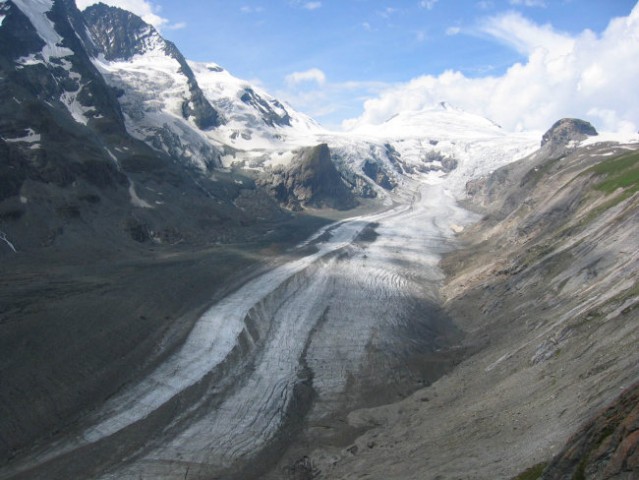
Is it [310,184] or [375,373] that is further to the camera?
[310,184]

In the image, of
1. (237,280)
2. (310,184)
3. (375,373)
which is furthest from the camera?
(310,184)

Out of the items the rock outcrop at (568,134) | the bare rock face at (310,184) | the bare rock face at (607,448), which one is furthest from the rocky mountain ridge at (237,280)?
the rock outcrop at (568,134)

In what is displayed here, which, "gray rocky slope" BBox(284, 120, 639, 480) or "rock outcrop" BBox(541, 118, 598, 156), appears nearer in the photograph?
"gray rocky slope" BBox(284, 120, 639, 480)

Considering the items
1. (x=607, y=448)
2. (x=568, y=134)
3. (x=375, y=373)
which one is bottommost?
(x=375, y=373)

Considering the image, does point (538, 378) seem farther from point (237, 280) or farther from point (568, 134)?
point (568, 134)

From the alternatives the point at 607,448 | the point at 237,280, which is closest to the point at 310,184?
the point at 237,280

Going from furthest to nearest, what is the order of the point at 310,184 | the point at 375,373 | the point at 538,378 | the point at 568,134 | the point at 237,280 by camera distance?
the point at 310,184 → the point at 568,134 → the point at 237,280 → the point at 375,373 → the point at 538,378

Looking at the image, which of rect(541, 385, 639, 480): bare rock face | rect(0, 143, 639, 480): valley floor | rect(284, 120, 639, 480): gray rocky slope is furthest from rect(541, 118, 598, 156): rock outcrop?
rect(541, 385, 639, 480): bare rock face

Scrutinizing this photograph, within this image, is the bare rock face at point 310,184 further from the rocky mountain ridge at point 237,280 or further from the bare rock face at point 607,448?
the bare rock face at point 607,448

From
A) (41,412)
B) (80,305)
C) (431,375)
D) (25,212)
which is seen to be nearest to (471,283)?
(431,375)

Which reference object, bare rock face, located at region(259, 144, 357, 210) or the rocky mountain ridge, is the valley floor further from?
bare rock face, located at region(259, 144, 357, 210)
